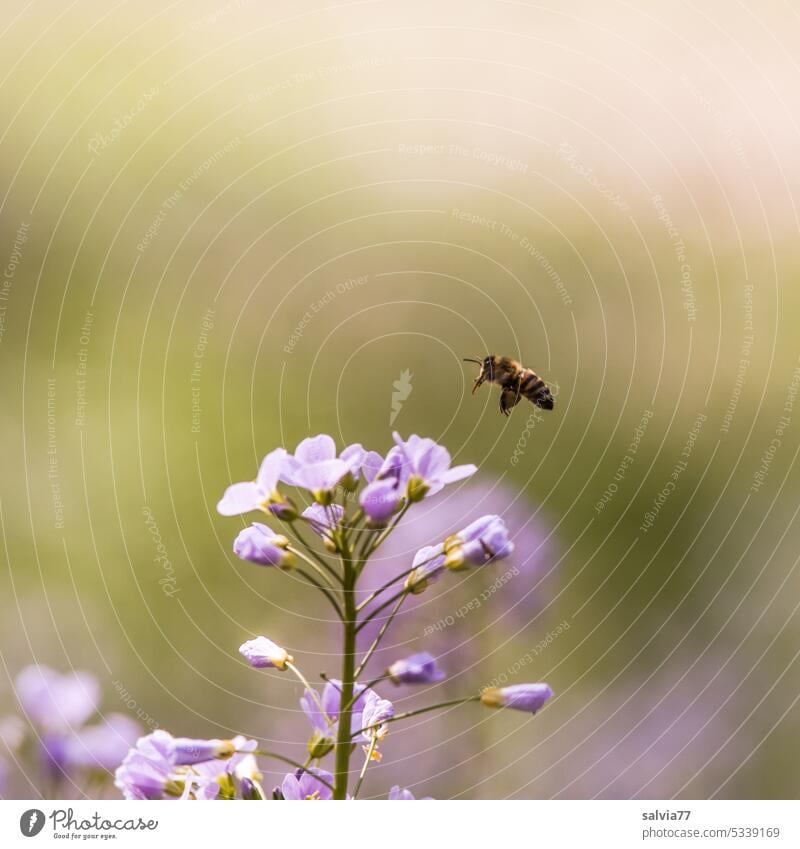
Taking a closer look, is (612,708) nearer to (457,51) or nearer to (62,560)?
(62,560)

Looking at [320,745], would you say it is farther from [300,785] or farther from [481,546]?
[481,546]

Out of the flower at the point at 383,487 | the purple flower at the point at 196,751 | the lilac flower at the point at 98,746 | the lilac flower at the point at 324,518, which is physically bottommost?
the lilac flower at the point at 98,746

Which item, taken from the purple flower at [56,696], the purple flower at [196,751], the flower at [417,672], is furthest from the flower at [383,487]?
the purple flower at [56,696]

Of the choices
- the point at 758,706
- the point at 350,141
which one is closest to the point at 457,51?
the point at 350,141

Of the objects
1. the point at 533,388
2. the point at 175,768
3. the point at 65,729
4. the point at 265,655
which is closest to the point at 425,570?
the point at 265,655

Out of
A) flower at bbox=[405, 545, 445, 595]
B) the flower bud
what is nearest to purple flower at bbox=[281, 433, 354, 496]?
flower at bbox=[405, 545, 445, 595]

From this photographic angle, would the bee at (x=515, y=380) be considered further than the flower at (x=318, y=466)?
Yes

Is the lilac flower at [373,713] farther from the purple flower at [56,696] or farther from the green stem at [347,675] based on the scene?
the purple flower at [56,696]

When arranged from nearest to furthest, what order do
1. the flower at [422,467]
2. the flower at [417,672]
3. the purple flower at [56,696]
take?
the flower at [417,672] < the flower at [422,467] < the purple flower at [56,696]

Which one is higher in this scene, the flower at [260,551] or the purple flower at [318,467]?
the purple flower at [318,467]
